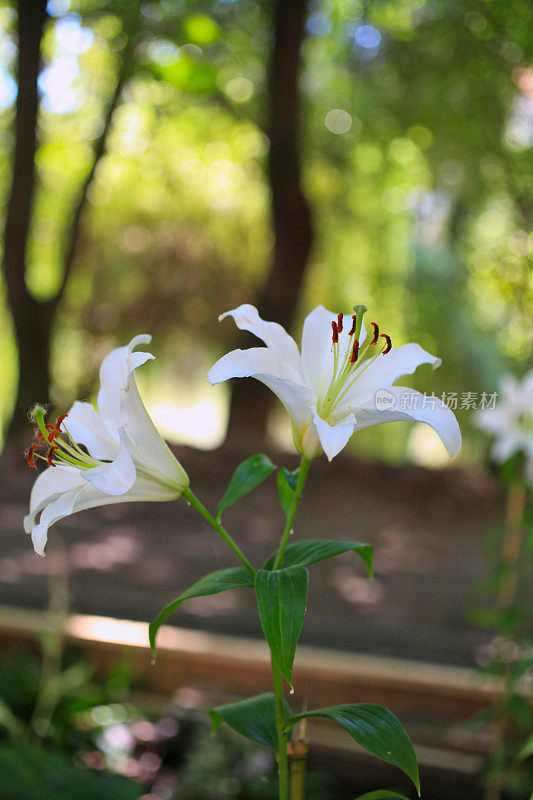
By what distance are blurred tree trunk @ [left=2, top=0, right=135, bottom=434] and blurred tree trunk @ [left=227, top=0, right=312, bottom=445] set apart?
2.09ft

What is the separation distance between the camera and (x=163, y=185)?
3238 mm

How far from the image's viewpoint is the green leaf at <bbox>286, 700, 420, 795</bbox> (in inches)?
13.3

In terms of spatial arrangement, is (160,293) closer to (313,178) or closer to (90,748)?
(313,178)

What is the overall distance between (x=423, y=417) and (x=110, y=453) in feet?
0.55

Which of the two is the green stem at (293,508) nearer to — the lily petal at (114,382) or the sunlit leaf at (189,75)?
the lily petal at (114,382)

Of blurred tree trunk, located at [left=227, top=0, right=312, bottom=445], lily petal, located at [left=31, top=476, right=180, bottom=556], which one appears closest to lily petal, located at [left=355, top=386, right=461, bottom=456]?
lily petal, located at [left=31, top=476, right=180, bottom=556]

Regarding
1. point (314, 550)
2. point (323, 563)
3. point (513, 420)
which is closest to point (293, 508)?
point (314, 550)

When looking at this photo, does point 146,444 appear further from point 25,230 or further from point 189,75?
point 25,230

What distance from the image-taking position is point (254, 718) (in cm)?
41

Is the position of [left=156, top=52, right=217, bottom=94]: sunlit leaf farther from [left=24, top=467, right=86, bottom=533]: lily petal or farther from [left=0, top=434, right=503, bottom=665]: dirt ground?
[left=24, top=467, right=86, bottom=533]: lily petal

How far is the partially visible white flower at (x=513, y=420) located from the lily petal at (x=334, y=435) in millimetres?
588

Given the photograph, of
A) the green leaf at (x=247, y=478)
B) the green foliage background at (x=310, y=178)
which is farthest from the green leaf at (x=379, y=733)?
the green foliage background at (x=310, y=178)

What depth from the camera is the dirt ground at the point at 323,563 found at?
166cm

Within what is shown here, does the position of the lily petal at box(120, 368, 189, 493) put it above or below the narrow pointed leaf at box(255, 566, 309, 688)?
above
